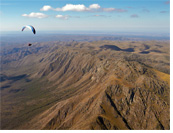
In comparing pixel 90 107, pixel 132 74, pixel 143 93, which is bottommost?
pixel 90 107

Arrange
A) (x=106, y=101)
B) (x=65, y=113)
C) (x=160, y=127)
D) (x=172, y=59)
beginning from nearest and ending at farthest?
(x=172, y=59) < (x=160, y=127) < (x=106, y=101) < (x=65, y=113)

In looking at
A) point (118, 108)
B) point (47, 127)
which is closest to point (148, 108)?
point (118, 108)

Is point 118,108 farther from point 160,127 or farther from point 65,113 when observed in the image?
point 65,113

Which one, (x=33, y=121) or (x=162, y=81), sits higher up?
(x=162, y=81)

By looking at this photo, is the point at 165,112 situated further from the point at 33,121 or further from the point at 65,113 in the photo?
the point at 33,121

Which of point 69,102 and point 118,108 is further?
point 69,102

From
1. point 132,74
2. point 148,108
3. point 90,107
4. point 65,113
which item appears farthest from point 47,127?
Answer: point 132,74

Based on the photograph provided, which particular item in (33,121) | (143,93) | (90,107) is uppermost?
(143,93)

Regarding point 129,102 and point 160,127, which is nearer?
point 160,127

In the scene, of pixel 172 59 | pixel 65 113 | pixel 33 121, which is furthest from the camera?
pixel 33 121
